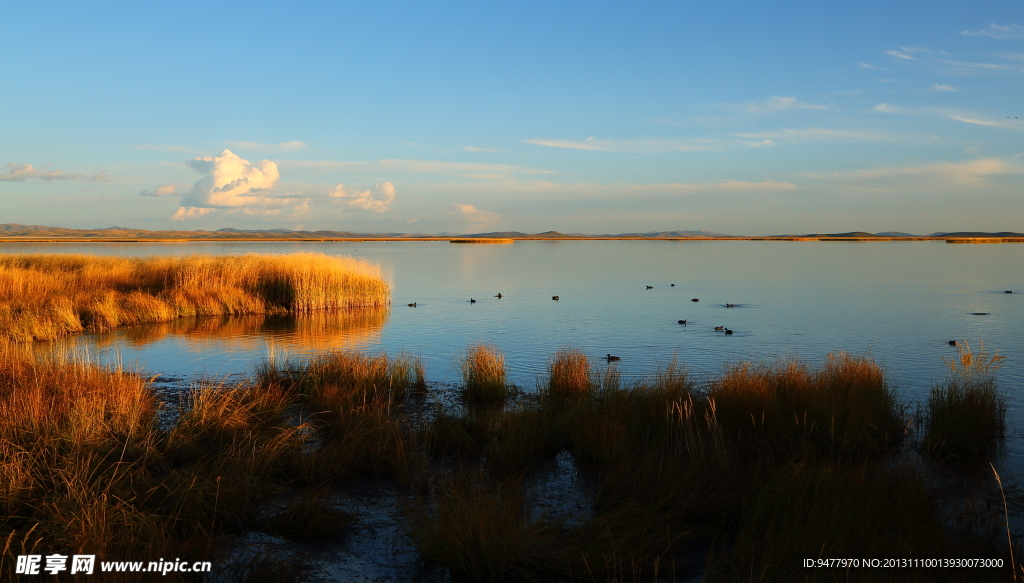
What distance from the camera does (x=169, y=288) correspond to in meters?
24.1

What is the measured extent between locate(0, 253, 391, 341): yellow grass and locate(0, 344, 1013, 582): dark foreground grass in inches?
439

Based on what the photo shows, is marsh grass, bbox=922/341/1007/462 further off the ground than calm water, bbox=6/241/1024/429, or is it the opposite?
marsh grass, bbox=922/341/1007/462

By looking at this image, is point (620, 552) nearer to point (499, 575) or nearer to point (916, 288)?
point (499, 575)

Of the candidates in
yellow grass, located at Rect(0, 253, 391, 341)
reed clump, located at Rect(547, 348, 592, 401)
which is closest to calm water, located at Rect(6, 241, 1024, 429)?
yellow grass, located at Rect(0, 253, 391, 341)

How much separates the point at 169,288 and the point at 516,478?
21.6 m

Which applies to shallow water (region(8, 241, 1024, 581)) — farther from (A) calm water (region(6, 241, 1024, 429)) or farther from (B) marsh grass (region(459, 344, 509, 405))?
(B) marsh grass (region(459, 344, 509, 405))

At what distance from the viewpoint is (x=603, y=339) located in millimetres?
18266

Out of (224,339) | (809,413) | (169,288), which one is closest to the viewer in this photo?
(809,413)

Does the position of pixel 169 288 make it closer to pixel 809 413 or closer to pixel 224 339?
pixel 224 339

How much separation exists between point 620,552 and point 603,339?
1345cm

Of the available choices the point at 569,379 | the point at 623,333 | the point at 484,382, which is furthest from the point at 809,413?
the point at 623,333

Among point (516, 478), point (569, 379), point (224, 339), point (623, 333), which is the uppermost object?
point (569, 379)

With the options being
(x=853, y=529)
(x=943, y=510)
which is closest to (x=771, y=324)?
(x=943, y=510)

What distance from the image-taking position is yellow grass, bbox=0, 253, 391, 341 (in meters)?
19.7
